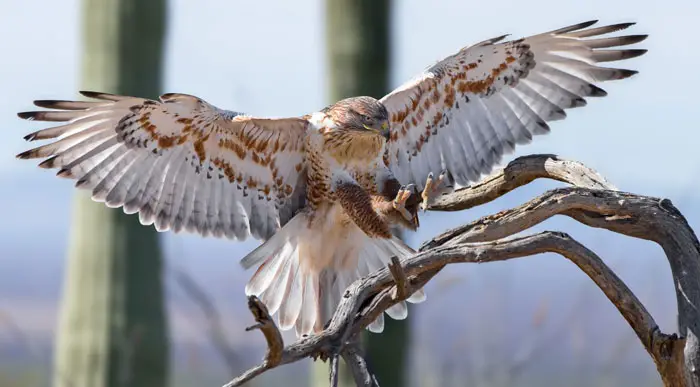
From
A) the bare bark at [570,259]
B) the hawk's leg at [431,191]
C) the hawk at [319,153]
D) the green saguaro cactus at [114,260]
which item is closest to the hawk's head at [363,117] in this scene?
the hawk at [319,153]

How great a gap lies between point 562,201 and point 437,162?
1.34m

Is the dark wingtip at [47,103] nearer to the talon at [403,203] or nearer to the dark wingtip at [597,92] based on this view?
the talon at [403,203]

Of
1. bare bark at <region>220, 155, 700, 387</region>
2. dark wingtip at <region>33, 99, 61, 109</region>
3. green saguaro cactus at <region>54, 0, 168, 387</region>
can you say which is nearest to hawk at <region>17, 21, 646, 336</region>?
dark wingtip at <region>33, 99, 61, 109</region>

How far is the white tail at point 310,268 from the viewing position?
15.0 feet

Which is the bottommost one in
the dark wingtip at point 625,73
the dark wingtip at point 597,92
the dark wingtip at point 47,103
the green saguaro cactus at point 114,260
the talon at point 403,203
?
the green saguaro cactus at point 114,260

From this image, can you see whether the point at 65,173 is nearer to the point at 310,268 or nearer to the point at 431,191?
the point at 310,268

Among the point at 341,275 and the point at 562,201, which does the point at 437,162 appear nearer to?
the point at 341,275

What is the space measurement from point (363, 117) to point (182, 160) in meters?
0.74

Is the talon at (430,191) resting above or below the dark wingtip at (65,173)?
above

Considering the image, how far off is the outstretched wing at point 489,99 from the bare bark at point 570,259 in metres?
0.99

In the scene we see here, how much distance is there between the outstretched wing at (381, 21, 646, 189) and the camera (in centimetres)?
459

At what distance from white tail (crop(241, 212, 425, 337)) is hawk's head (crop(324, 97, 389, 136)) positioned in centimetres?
46

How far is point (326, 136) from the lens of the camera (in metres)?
4.38

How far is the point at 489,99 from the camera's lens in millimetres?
4762
